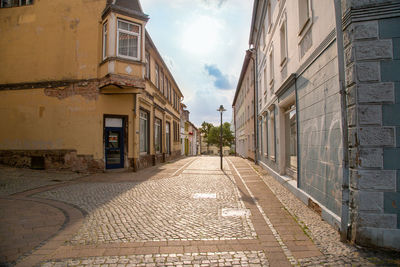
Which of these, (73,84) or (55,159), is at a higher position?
(73,84)

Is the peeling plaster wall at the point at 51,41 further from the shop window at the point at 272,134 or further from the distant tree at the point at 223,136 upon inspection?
the distant tree at the point at 223,136

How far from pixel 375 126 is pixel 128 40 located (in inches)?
425

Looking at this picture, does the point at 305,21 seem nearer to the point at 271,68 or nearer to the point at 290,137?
the point at 290,137

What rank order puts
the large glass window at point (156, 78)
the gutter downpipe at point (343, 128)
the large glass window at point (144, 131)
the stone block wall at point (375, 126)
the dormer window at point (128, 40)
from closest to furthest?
the stone block wall at point (375, 126) < the gutter downpipe at point (343, 128) < the dormer window at point (128, 40) < the large glass window at point (144, 131) < the large glass window at point (156, 78)

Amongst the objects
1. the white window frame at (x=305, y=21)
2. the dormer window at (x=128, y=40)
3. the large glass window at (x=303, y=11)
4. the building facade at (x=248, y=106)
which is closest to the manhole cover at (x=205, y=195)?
the white window frame at (x=305, y=21)

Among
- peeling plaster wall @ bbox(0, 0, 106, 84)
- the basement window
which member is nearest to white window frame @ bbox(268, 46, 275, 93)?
peeling plaster wall @ bbox(0, 0, 106, 84)

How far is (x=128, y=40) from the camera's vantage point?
11.3 m

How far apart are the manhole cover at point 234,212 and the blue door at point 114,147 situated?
7.91 metres

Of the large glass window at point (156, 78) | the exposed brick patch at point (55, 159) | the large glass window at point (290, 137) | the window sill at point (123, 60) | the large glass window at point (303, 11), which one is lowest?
the exposed brick patch at point (55, 159)

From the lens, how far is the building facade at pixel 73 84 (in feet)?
36.7

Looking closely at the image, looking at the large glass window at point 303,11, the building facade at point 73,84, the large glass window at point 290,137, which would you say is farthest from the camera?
the building facade at point 73,84

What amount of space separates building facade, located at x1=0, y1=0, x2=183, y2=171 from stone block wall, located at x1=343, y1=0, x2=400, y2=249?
30.6ft

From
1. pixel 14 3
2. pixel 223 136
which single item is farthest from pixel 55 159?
pixel 223 136

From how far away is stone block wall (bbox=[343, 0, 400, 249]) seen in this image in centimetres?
329
